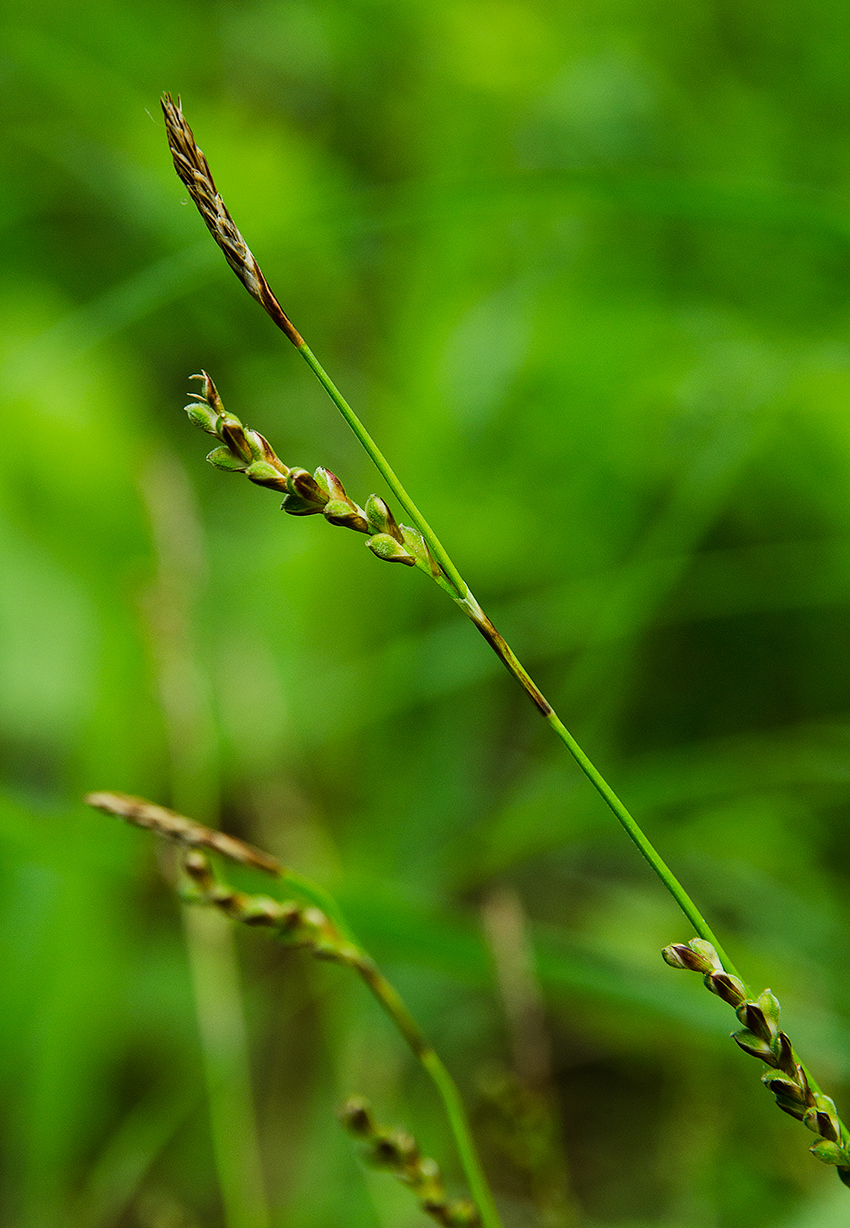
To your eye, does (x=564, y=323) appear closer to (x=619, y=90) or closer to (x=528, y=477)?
(x=528, y=477)

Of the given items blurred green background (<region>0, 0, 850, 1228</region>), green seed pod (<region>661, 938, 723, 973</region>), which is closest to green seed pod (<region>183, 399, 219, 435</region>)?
green seed pod (<region>661, 938, 723, 973</region>)

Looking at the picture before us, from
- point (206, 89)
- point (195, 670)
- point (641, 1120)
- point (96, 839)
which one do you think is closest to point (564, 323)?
point (195, 670)

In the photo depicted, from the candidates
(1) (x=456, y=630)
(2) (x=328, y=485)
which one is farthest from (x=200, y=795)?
(2) (x=328, y=485)

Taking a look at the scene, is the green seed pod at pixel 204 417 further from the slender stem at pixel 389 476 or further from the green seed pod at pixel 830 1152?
the green seed pod at pixel 830 1152

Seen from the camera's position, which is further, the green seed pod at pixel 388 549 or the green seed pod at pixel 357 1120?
the green seed pod at pixel 357 1120

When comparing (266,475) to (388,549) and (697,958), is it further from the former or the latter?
(697,958)

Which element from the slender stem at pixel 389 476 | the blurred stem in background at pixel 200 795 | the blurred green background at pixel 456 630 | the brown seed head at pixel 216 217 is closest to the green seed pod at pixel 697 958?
the slender stem at pixel 389 476
